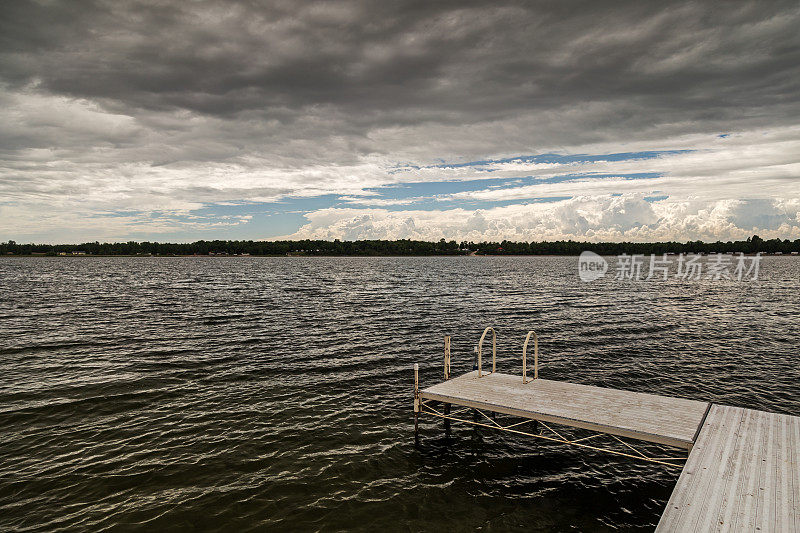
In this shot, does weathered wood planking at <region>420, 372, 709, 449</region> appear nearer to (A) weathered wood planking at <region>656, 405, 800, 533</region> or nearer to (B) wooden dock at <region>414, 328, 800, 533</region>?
(B) wooden dock at <region>414, 328, 800, 533</region>

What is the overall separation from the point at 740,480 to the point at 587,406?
474 centimetres

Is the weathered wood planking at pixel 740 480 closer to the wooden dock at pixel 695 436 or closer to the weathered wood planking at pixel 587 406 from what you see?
the wooden dock at pixel 695 436

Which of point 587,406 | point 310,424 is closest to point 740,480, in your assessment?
point 587,406

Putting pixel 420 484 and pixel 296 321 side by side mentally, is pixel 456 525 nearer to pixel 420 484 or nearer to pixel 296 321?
pixel 420 484

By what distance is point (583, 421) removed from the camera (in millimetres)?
13352

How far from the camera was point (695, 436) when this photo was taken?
40.3 feet

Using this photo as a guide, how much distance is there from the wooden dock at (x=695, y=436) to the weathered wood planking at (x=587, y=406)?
0.10 ft

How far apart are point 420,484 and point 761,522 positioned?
8.28 meters

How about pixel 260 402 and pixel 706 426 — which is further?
pixel 260 402

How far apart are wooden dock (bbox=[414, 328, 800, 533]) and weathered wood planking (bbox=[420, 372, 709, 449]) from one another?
0.03 metres

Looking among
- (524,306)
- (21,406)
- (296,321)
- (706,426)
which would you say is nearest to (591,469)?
(706,426)

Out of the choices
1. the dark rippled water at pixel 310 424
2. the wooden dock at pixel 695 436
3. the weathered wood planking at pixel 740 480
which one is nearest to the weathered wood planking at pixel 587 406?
the wooden dock at pixel 695 436

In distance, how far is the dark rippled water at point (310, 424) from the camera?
39.4 ft

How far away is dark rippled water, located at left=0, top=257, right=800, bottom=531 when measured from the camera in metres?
12.0
